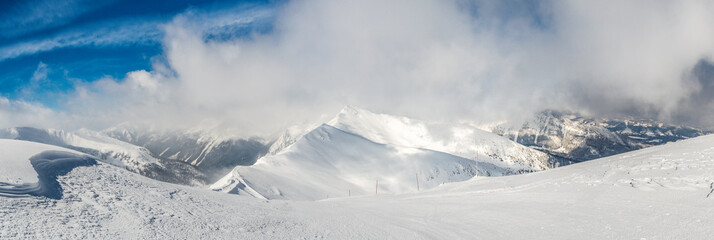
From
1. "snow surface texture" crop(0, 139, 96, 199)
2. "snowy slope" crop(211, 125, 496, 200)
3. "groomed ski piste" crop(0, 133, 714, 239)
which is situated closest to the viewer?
"groomed ski piste" crop(0, 133, 714, 239)

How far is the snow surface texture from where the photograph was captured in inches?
358

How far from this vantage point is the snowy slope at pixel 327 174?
91.6 m

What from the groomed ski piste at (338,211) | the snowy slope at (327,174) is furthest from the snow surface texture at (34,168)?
the snowy slope at (327,174)

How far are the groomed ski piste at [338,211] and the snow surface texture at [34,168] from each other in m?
0.04

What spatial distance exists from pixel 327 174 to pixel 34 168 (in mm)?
138223

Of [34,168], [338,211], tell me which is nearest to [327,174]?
[338,211]

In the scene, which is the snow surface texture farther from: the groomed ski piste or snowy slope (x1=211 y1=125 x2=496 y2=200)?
snowy slope (x1=211 y1=125 x2=496 y2=200)

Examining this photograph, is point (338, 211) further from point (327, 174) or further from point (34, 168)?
point (327, 174)

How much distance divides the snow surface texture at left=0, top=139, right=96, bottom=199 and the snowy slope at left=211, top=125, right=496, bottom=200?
63.1 metres

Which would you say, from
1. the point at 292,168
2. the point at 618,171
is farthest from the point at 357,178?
the point at 618,171

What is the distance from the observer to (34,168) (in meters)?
11.0

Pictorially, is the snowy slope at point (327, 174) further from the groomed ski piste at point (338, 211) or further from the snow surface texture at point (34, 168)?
the groomed ski piste at point (338, 211)

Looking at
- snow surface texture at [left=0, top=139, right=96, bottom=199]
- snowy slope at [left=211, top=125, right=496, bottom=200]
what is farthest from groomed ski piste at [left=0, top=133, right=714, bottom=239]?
snowy slope at [left=211, top=125, right=496, bottom=200]

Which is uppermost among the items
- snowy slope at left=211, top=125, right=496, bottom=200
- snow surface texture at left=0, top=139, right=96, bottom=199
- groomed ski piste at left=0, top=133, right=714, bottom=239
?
snowy slope at left=211, top=125, right=496, bottom=200
